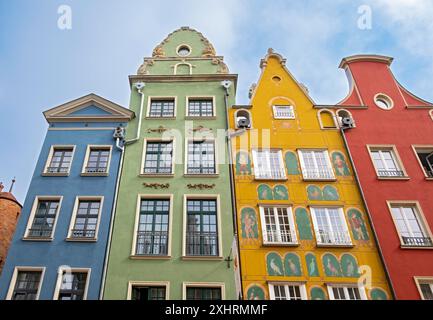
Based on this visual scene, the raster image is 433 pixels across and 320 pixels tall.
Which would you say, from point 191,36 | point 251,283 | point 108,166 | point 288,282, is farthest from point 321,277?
point 191,36

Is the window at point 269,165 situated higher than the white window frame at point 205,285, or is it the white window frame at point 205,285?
the window at point 269,165

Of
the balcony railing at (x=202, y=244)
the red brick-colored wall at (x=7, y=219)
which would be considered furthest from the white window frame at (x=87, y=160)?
the red brick-colored wall at (x=7, y=219)

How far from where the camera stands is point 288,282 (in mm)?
12180

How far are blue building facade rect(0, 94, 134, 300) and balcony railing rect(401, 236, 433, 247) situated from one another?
11.0 m

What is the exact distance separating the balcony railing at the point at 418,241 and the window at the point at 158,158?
9534mm

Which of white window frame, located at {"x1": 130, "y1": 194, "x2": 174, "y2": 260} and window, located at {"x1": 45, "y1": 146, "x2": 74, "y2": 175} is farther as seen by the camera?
window, located at {"x1": 45, "y1": 146, "x2": 74, "y2": 175}

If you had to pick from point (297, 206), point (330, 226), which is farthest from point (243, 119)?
point (330, 226)

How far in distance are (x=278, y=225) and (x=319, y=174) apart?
308 cm

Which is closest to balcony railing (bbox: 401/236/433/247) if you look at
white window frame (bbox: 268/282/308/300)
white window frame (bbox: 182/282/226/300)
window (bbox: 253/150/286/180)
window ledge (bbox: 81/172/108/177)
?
white window frame (bbox: 268/282/308/300)

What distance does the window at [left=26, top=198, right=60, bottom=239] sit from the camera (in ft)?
44.0

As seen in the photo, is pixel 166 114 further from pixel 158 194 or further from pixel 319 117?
pixel 319 117

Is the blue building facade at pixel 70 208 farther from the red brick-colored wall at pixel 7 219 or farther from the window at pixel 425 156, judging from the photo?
the window at pixel 425 156

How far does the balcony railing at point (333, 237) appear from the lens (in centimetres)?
1300

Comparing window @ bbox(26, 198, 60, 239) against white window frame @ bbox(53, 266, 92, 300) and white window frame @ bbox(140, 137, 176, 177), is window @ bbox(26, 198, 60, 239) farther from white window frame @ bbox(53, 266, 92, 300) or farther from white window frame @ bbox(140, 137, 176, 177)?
white window frame @ bbox(140, 137, 176, 177)
